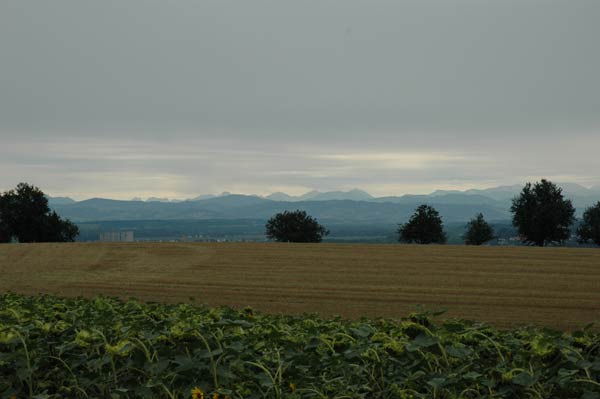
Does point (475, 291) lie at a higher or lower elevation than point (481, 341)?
lower

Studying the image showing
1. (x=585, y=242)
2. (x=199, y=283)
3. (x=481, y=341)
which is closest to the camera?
(x=481, y=341)

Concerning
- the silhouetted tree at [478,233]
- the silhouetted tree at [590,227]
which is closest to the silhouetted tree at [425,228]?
the silhouetted tree at [478,233]

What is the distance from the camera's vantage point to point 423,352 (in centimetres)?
427

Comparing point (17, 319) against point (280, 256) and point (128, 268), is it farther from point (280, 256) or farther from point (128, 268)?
point (280, 256)

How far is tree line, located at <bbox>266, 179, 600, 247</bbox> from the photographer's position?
6831 centimetres

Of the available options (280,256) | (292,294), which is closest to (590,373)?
(292,294)

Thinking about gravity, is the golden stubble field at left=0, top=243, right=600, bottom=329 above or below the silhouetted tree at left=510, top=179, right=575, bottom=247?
below

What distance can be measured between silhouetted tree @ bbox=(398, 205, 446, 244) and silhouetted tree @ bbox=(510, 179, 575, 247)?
13735 millimetres

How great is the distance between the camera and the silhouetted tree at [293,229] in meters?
87.2

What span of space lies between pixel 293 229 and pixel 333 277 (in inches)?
2263

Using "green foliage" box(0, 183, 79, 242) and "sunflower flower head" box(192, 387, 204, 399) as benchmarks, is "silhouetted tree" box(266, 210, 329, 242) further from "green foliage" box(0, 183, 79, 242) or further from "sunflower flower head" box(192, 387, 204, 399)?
"sunflower flower head" box(192, 387, 204, 399)

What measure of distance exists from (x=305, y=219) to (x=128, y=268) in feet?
184

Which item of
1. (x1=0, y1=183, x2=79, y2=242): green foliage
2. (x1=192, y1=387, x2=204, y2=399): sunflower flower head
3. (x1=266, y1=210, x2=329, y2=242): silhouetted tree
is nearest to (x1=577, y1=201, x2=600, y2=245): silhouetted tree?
(x1=266, y1=210, x2=329, y2=242): silhouetted tree

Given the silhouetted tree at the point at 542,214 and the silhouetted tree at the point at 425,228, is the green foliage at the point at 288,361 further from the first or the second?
the silhouetted tree at the point at 425,228
